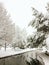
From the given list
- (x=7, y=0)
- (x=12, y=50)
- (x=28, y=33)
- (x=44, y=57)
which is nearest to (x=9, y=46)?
(x=12, y=50)

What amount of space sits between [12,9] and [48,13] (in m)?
0.65

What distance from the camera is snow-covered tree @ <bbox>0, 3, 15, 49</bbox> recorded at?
2704 mm

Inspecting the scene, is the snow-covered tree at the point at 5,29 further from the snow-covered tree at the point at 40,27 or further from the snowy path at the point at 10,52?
the snow-covered tree at the point at 40,27

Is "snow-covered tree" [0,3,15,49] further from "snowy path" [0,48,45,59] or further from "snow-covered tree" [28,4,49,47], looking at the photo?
"snow-covered tree" [28,4,49,47]

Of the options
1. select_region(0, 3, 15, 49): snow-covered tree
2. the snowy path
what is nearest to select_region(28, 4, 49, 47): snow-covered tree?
the snowy path

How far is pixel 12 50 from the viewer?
2.61m

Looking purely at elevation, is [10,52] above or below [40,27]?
below

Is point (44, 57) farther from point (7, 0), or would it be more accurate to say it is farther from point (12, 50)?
point (7, 0)

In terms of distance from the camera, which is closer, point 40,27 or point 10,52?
point 10,52

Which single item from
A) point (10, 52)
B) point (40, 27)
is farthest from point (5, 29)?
point (40, 27)

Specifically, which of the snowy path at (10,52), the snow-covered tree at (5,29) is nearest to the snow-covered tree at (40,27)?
the snowy path at (10,52)

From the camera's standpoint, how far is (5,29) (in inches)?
111

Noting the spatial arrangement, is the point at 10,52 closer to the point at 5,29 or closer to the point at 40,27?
the point at 5,29

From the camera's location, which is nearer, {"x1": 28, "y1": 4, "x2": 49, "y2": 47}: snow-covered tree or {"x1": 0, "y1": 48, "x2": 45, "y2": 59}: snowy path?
{"x1": 0, "y1": 48, "x2": 45, "y2": 59}: snowy path
